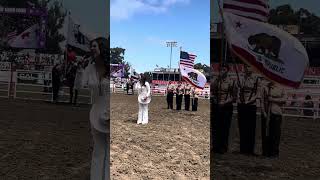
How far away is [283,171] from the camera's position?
6.25m

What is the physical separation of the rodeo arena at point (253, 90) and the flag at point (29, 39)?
1081cm

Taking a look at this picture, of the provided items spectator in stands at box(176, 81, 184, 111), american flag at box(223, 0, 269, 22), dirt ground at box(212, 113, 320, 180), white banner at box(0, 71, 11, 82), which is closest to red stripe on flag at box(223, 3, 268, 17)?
american flag at box(223, 0, 269, 22)

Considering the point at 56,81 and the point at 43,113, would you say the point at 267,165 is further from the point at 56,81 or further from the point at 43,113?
the point at 56,81

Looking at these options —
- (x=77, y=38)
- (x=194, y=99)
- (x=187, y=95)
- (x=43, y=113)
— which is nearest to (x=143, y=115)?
(x=43, y=113)

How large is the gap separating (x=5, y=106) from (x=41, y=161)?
25.8ft

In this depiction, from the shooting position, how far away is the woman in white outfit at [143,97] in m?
11.2

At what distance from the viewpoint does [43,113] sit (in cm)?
1247

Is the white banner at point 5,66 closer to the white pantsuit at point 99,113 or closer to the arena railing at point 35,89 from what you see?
the arena railing at point 35,89

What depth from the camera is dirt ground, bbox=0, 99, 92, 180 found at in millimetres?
5902

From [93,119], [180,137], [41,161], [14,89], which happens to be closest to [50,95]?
[14,89]

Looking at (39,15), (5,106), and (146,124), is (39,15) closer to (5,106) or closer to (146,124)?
(5,106)

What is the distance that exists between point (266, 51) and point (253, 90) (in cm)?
122

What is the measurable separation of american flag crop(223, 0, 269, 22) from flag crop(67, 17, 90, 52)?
1702 mm

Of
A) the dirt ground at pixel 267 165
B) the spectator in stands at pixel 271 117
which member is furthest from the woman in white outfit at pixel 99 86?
the spectator in stands at pixel 271 117
